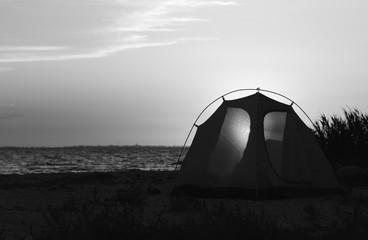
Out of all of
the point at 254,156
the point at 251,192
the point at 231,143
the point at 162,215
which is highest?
the point at 231,143

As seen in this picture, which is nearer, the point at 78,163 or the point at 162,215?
the point at 162,215

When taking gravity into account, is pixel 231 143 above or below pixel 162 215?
above

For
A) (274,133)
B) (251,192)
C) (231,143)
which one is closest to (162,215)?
(251,192)

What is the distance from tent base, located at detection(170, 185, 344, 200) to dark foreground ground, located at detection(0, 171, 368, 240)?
24cm

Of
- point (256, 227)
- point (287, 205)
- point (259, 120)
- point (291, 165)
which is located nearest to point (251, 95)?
point (259, 120)

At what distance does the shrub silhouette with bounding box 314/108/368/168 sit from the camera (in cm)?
2111

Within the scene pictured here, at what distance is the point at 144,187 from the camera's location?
14.8 metres

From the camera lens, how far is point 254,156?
40.5ft

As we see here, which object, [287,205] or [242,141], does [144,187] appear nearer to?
[242,141]

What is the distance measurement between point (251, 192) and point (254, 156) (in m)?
0.69

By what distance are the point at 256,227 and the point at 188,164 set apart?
619 centimetres

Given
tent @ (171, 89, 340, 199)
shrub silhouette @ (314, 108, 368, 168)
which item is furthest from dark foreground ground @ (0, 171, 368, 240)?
shrub silhouette @ (314, 108, 368, 168)

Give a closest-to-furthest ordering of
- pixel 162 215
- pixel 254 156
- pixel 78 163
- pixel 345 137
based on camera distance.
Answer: pixel 162 215, pixel 254 156, pixel 345 137, pixel 78 163

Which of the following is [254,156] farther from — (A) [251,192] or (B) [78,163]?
(B) [78,163]
